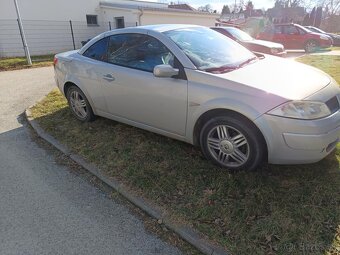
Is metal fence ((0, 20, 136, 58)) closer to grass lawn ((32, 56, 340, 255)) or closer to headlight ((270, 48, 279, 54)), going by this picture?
headlight ((270, 48, 279, 54))

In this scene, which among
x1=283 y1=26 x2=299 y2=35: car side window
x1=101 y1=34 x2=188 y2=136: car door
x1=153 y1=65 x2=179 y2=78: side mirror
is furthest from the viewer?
x1=283 y1=26 x2=299 y2=35: car side window

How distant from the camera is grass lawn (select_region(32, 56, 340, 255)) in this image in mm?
2496

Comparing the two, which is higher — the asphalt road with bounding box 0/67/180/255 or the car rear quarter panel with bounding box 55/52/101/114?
the car rear quarter panel with bounding box 55/52/101/114

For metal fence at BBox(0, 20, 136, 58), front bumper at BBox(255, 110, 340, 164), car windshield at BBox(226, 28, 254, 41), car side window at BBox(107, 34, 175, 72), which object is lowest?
metal fence at BBox(0, 20, 136, 58)

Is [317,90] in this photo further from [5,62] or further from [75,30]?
[75,30]

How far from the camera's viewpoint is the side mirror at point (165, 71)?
3.37 meters

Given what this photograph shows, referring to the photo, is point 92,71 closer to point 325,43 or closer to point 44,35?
point 44,35

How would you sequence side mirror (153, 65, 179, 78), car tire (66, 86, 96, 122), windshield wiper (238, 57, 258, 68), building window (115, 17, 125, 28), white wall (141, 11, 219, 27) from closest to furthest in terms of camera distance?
side mirror (153, 65, 179, 78) < windshield wiper (238, 57, 258, 68) < car tire (66, 86, 96, 122) < white wall (141, 11, 219, 27) < building window (115, 17, 125, 28)

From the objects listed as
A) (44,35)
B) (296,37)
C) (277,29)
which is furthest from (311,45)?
(44,35)

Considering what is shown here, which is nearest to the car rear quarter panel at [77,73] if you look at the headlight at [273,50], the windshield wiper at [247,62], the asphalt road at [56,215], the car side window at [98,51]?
the car side window at [98,51]

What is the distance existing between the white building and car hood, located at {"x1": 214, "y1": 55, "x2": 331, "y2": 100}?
16533mm

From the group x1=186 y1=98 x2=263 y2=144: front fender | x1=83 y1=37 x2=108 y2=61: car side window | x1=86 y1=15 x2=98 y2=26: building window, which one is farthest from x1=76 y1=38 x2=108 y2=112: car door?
x1=86 y1=15 x2=98 y2=26: building window

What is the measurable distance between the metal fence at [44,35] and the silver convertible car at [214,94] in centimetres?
1438

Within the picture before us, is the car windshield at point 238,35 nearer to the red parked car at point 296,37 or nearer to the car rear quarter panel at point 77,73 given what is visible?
the car rear quarter panel at point 77,73
